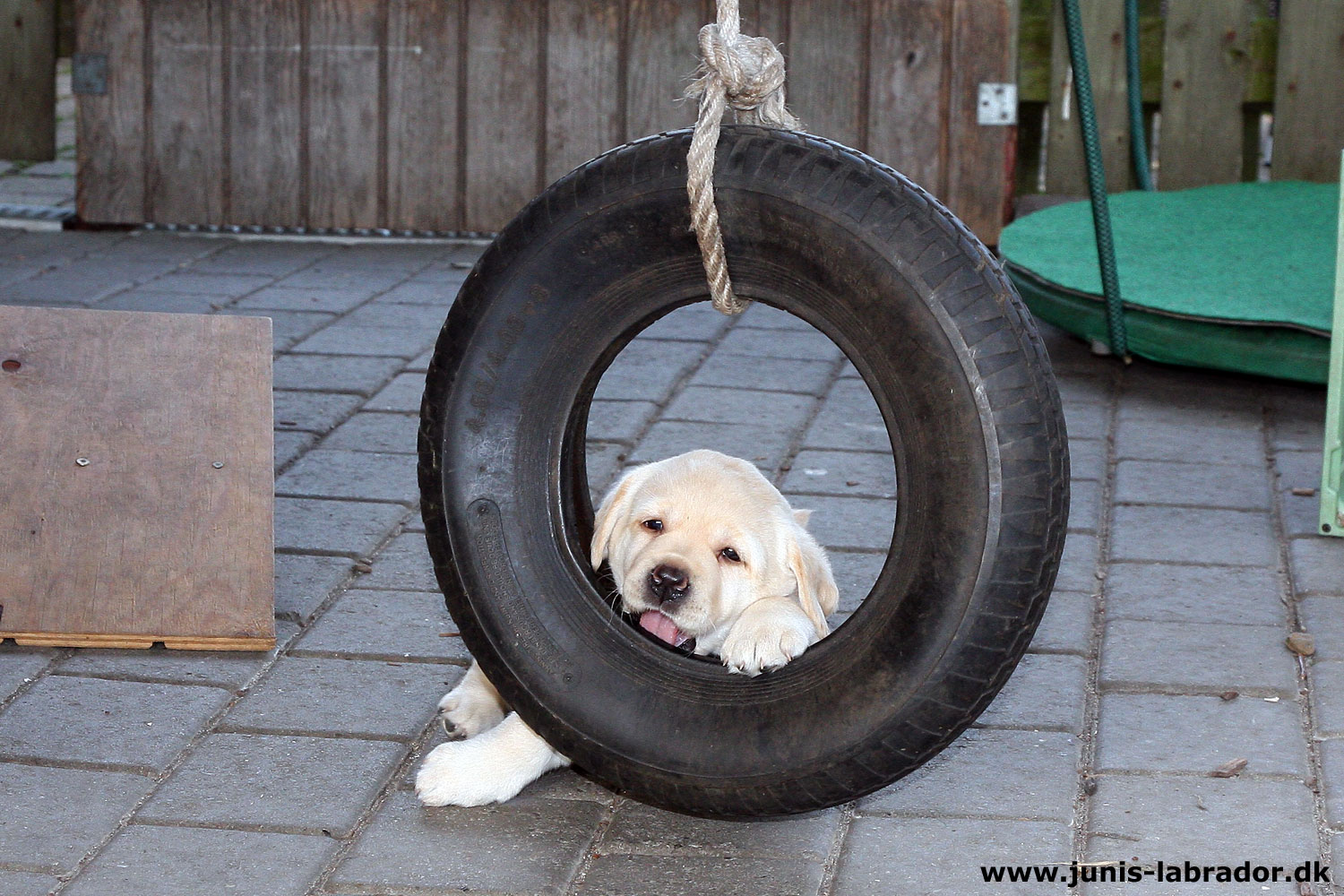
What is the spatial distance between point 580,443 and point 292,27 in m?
5.31

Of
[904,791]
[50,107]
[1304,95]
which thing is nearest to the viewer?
[904,791]

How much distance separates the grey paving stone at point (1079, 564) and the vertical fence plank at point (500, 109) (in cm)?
414

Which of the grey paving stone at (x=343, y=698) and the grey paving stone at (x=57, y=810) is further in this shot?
the grey paving stone at (x=343, y=698)

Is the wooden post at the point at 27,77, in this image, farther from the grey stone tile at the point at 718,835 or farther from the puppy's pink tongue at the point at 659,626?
the grey stone tile at the point at 718,835

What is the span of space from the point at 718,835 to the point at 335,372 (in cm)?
339

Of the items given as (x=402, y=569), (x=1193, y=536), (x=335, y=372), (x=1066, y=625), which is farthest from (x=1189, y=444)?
(x=335, y=372)

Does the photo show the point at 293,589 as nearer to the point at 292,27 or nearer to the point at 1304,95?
the point at 292,27

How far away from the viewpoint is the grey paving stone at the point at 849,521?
4.25 m

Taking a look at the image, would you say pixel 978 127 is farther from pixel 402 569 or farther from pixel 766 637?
pixel 766 637

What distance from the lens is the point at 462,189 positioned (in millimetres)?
7891

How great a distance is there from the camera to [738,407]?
5438 millimetres

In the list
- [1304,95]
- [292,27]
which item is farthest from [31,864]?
[1304,95]

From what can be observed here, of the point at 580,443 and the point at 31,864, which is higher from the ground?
the point at 580,443

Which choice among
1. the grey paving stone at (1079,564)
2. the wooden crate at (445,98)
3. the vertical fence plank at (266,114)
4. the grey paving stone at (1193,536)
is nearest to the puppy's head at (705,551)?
the grey paving stone at (1079,564)
